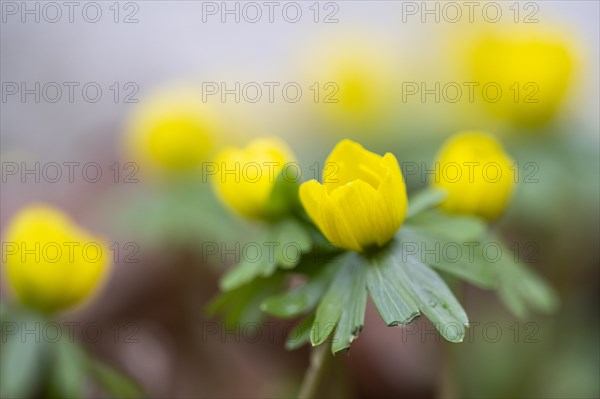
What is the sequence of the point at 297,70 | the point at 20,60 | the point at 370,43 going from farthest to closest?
1. the point at 20,60
2. the point at 297,70
3. the point at 370,43

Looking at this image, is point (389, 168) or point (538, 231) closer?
point (389, 168)

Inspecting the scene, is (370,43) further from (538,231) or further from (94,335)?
(94,335)

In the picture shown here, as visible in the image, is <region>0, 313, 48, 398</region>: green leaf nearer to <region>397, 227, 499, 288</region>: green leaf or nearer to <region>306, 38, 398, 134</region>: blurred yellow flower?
<region>397, 227, 499, 288</region>: green leaf

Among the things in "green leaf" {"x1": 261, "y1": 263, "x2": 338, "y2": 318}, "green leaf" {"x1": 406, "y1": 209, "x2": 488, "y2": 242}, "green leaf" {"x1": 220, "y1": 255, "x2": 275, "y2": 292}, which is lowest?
"green leaf" {"x1": 261, "y1": 263, "x2": 338, "y2": 318}

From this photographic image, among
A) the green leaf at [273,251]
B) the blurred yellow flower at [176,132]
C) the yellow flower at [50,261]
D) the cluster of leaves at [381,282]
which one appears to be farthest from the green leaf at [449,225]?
the blurred yellow flower at [176,132]

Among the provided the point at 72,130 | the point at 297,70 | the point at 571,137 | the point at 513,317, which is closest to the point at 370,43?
the point at 297,70

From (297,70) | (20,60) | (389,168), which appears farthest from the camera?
(20,60)

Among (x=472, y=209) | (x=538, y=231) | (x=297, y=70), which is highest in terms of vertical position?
(x=297, y=70)

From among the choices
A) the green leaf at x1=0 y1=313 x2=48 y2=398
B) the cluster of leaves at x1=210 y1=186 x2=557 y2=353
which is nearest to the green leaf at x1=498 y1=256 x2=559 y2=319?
the cluster of leaves at x1=210 y1=186 x2=557 y2=353

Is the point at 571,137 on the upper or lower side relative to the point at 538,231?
upper
